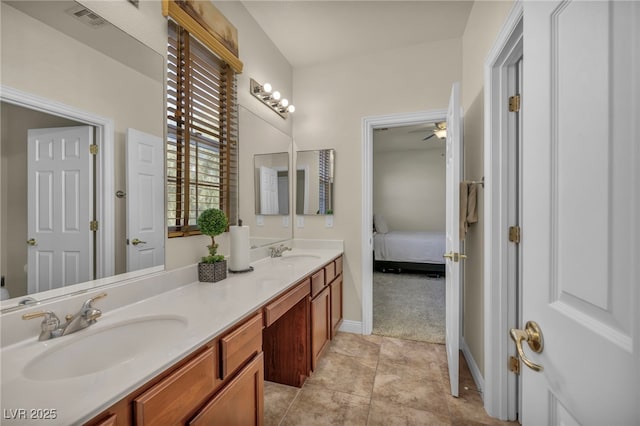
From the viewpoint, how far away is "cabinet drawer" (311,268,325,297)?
1.94 metres

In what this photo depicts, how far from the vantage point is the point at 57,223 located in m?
1.00

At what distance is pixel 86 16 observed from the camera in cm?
109

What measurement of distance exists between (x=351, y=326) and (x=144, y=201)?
2181 millimetres

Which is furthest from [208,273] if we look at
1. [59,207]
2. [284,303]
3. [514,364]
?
[514,364]

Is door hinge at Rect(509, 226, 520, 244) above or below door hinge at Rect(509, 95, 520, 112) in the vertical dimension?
below

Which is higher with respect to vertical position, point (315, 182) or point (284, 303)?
point (315, 182)

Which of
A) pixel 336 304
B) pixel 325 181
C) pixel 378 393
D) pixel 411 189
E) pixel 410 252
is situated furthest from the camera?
pixel 411 189

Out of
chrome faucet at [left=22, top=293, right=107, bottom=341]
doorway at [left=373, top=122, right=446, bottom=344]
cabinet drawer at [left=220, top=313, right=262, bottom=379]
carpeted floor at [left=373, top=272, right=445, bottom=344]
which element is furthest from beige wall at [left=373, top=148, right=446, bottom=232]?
chrome faucet at [left=22, top=293, right=107, bottom=341]

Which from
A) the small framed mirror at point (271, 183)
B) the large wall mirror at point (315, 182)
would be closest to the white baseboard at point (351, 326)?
the large wall mirror at point (315, 182)

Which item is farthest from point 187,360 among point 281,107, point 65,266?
point 281,107

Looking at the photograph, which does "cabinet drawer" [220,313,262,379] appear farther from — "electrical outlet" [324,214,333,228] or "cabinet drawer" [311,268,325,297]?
"electrical outlet" [324,214,333,228]

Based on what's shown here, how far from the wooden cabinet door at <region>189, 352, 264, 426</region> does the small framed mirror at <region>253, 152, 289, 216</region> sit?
1.35 metres

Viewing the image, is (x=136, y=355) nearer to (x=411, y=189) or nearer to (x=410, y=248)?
(x=410, y=248)

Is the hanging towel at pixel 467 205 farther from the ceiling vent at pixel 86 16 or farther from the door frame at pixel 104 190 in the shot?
A: the ceiling vent at pixel 86 16
